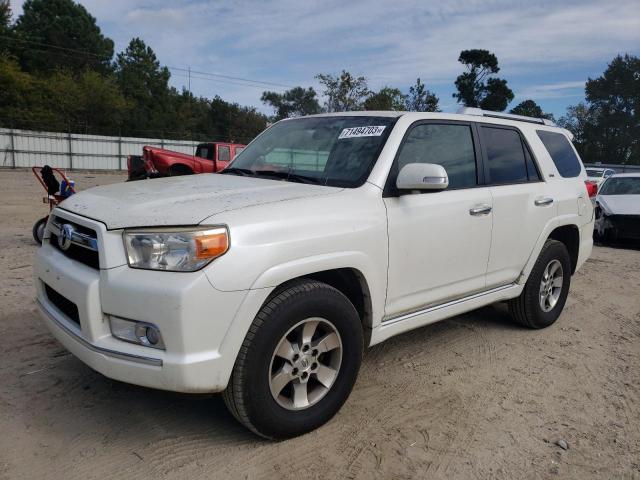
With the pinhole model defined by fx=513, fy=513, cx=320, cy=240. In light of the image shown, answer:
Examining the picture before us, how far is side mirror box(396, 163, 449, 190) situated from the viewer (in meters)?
2.96

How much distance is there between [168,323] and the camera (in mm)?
2275

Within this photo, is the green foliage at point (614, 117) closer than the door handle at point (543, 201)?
No

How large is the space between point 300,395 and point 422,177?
4.61 feet

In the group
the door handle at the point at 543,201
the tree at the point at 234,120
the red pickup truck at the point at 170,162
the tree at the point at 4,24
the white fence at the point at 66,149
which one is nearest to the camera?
the door handle at the point at 543,201

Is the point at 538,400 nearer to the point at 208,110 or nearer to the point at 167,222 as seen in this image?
the point at 167,222

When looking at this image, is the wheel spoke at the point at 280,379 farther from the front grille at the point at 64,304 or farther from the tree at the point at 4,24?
the tree at the point at 4,24

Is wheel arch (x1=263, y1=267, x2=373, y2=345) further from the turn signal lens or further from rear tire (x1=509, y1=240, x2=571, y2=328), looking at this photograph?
rear tire (x1=509, y1=240, x2=571, y2=328)

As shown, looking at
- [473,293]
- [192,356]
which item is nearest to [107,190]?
[192,356]

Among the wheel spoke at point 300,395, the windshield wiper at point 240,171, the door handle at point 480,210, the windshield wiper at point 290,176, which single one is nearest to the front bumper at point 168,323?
the wheel spoke at point 300,395

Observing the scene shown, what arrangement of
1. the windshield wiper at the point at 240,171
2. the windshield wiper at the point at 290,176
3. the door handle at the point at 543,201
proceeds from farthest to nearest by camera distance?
the door handle at the point at 543,201 → the windshield wiper at the point at 240,171 → the windshield wiper at the point at 290,176

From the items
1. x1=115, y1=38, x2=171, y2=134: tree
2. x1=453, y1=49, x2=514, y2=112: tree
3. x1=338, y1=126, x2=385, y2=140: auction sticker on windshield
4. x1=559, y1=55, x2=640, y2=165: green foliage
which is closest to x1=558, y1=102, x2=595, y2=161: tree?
x1=559, y1=55, x2=640, y2=165: green foliage

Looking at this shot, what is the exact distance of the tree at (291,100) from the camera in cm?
Answer: 7986

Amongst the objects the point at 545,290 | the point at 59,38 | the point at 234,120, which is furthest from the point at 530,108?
the point at 545,290

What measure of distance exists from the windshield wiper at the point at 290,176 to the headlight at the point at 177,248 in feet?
3.27
